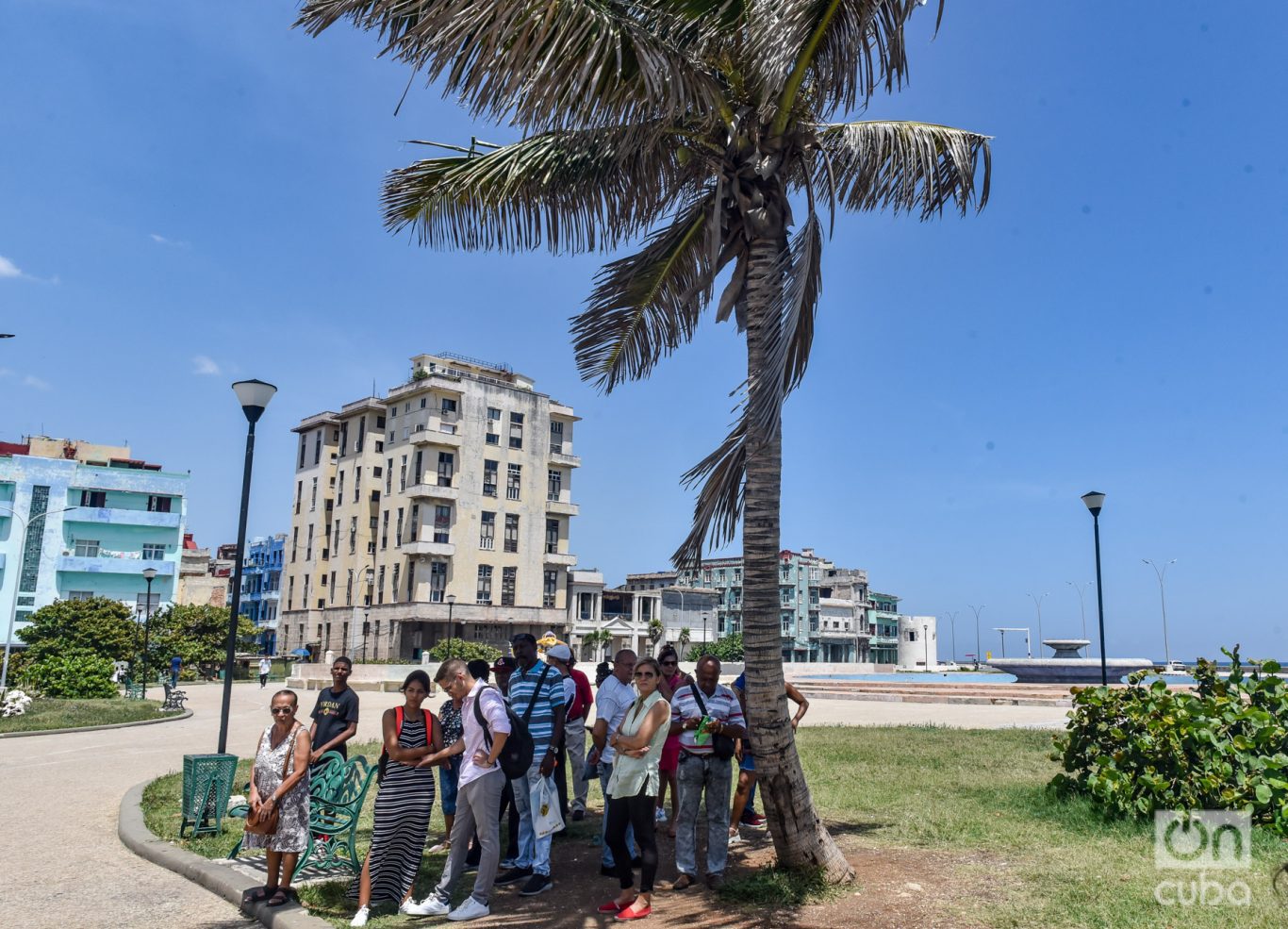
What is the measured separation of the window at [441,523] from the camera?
61.6m

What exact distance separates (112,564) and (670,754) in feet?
214

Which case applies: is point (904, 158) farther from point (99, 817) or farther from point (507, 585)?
point (507, 585)

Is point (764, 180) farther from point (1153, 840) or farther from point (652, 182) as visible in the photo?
point (1153, 840)

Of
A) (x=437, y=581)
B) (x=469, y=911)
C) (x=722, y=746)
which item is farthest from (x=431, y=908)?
(x=437, y=581)

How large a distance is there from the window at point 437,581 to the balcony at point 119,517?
1902 centimetres

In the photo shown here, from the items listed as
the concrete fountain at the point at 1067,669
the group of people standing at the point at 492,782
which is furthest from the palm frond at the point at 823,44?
the concrete fountain at the point at 1067,669

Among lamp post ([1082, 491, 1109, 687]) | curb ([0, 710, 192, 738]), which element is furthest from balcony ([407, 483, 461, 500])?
lamp post ([1082, 491, 1109, 687])

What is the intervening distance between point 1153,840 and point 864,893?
2849 mm

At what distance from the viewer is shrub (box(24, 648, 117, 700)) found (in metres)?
27.8

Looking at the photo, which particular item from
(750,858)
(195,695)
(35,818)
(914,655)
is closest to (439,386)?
(195,695)

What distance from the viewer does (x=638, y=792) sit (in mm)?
6379

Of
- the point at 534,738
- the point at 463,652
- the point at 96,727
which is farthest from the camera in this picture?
the point at 463,652

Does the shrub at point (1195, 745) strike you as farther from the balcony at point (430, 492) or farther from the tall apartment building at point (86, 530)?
the tall apartment building at point (86, 530)

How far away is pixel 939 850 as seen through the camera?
25.2 feet
